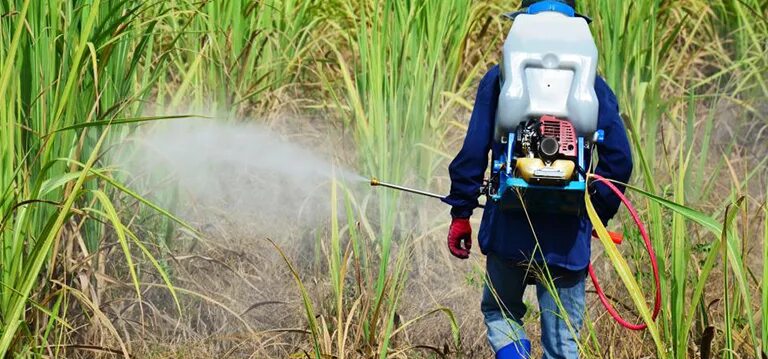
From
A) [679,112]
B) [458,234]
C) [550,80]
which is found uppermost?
[550,80]

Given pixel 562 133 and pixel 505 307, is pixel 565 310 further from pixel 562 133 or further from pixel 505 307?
pixel 562 133

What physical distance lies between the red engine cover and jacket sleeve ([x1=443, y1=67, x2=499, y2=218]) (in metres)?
0.31

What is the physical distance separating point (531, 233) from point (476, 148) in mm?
270

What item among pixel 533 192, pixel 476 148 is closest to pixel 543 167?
pixel 533 192

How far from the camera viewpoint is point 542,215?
3.33 m

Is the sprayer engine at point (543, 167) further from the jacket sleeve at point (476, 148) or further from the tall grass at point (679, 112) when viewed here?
the tall grass at point (679, 112)

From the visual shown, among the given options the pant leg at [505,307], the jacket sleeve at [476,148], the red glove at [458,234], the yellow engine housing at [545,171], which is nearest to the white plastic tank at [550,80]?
the yellow engine housing at [545,171]

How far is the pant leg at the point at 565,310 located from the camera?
11.3 ft

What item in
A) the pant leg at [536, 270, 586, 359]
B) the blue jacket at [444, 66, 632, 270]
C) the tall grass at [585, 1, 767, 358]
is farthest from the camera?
the pant leg at [536, 270, 586, 359]

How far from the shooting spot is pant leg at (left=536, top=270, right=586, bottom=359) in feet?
11.3

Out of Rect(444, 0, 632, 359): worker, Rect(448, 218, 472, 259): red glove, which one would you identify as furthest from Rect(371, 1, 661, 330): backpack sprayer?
Rect(448, 218, 472, 259): red glove

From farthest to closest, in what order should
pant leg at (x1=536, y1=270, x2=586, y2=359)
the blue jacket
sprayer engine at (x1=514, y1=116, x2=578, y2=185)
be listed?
pant leg at (x1=536, y1=270, x2=586, y2=359)
the blue jacket
sprayer engine at (x1=514, y1=116, x2=578, y2=185)

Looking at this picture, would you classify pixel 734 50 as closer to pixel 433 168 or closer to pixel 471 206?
pixel 433 168

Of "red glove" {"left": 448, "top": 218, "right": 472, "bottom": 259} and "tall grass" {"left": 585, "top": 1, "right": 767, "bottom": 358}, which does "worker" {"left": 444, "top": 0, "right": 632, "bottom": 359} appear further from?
"tall grass" {"left": 585, "top": 1, "right": 767, "bottom": 358}
